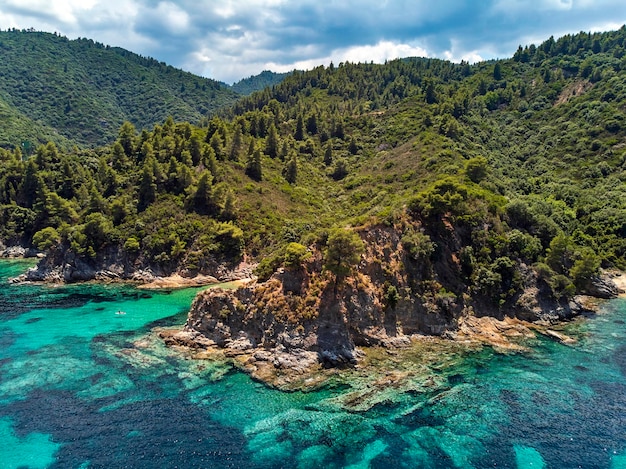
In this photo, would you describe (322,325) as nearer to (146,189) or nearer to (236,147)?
(146,189)

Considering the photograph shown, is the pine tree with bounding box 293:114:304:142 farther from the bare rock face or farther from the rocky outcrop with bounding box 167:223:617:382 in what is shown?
Result: the bare rock face

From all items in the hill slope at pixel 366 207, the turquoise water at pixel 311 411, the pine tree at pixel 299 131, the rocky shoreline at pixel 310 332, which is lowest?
the turquoise water at pixel 311 411

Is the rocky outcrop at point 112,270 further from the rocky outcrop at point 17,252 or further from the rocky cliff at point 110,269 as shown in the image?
the rocky outcrop at point 17,252

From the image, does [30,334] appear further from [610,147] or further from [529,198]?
[610,147]

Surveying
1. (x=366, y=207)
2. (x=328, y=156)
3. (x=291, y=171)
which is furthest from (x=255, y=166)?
(x=328, y=156)

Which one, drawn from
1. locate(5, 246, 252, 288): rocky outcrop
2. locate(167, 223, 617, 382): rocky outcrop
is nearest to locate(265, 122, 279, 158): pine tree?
locate(5, 246, 252, 288): rocky outcrop

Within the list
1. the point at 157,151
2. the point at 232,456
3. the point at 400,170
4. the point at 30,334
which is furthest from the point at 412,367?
the point at 157,151

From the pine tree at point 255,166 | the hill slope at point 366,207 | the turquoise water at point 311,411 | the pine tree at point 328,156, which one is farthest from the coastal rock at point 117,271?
the pine tree at point 328,156
